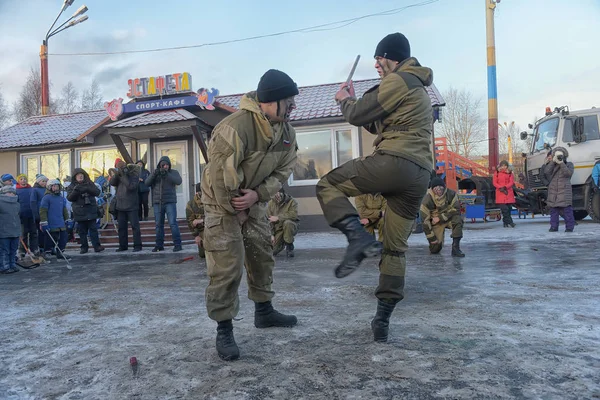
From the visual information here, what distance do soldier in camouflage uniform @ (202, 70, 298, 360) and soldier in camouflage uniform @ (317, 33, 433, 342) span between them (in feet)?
1.29

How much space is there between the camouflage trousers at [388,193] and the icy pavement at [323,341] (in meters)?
0.44

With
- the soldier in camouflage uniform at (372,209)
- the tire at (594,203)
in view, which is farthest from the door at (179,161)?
the tire at (594,203)

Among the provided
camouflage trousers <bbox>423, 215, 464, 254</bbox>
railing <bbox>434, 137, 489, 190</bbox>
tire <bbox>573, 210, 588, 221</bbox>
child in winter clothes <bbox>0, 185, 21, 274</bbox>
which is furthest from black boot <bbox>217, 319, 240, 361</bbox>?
tire <bbox>573, 210, 588, 221</bbox>

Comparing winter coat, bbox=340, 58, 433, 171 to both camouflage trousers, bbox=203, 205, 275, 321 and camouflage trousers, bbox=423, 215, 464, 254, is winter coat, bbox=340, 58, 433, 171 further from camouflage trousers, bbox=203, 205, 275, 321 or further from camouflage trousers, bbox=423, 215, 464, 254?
camouflage trousers, bbox=423, 215, 464, 254

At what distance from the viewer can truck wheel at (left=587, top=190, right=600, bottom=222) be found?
11.7 meters

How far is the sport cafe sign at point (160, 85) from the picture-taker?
13086 mm

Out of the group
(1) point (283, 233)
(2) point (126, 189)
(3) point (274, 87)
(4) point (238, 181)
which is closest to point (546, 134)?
(1) point (283, 233)

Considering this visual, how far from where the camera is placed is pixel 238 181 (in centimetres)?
266

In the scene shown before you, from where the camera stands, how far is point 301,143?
13.1 metres

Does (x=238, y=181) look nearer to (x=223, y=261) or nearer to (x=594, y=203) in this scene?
(x=223, y=261)

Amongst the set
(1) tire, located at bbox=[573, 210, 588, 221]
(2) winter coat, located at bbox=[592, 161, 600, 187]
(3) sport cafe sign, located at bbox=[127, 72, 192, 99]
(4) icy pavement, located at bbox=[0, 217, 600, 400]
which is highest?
(3) sport cafe sign, located at bbox=[127, 72, 192, 99]

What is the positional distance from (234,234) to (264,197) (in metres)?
0.32

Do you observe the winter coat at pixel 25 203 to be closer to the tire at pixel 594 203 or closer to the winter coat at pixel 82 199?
the winter coat at pixel 82 199

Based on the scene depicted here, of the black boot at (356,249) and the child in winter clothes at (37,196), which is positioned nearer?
the black boot at (356,249)
